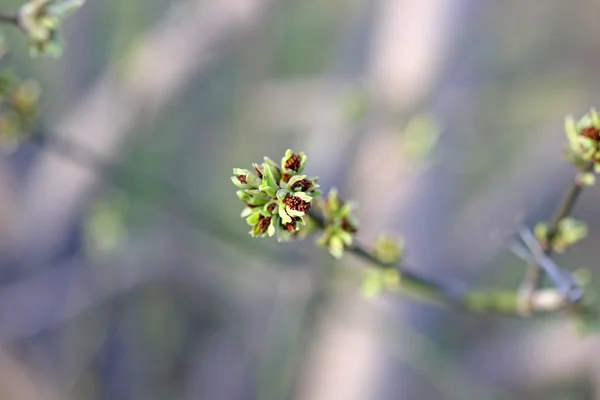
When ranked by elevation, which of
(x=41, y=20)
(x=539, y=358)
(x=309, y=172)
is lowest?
(x=41, y=20)

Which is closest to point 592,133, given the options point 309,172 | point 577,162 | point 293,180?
point 577,162

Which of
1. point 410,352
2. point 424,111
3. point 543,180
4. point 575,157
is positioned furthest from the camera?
point 543,180

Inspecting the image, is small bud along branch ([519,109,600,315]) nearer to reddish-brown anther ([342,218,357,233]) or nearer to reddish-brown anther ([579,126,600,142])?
reddish-brown anther ([579,126,600,142])

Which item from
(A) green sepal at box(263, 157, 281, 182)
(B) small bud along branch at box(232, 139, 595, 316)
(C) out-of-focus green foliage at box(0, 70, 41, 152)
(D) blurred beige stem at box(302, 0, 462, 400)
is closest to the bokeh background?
(D) blurred beige stem at box(302, 0, 462, 400)

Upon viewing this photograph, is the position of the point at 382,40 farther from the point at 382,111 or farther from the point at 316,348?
the point at 316,348

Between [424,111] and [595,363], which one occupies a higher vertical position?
[424,111]

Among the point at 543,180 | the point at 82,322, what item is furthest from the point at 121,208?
the point at 543,180

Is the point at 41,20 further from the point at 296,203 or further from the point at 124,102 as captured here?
the point at 124,102

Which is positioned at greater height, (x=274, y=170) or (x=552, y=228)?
(x=552, y=228)
